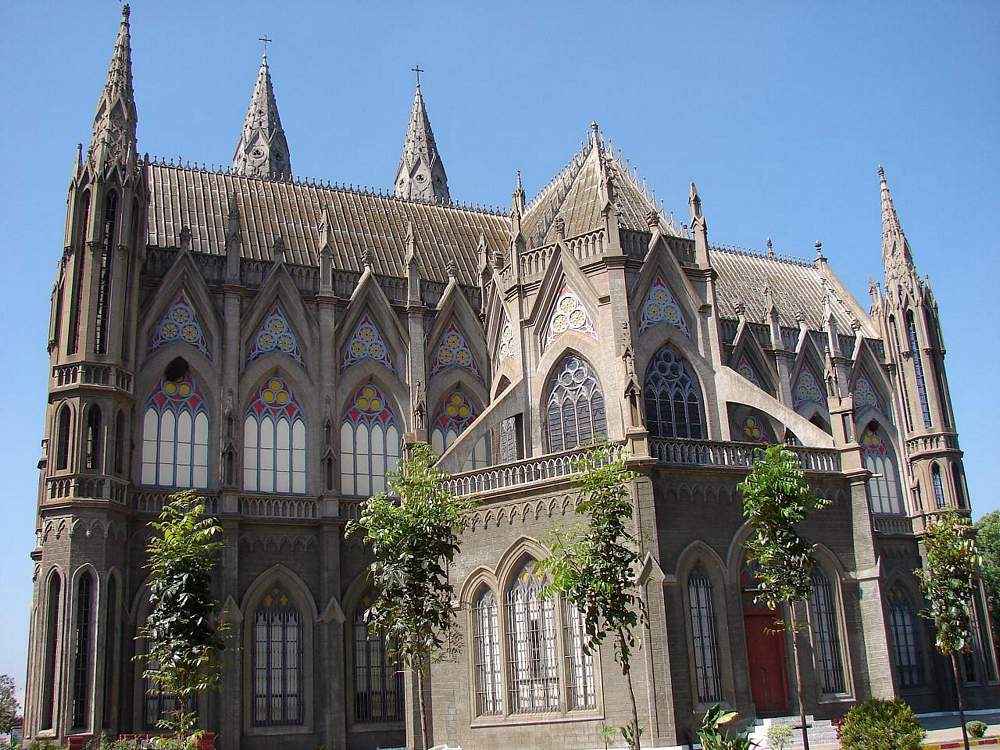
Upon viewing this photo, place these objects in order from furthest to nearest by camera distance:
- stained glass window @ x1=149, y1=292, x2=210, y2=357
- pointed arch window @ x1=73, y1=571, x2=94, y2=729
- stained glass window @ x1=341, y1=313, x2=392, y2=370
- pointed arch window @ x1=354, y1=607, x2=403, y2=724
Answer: stained glass window @ x1=341, y1=313, x2=392, y2=370 → stained glass window @ x1=149, y1=292, x2=210, y2=357 → pointed arch window @ x1=354, y1=607, x2=403, y2=724 → pointed arch window @ x1=73, y1=571, x2=94, y2=729

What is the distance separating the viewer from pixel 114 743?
1166 inches

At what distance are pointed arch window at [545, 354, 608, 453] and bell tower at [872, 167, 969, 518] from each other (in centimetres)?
1783

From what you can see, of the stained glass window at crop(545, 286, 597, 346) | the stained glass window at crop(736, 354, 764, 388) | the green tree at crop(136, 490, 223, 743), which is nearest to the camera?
the green tree at crop(136, 490, 223, 743)

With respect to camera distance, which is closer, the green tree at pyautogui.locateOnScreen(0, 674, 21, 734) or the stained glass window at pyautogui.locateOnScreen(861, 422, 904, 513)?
the stained glass window at pyautogui.locateOnScreen(861, 422, 904, 513)

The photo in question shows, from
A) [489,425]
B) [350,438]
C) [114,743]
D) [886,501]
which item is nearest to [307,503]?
[350,438]

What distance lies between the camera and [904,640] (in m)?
42.4

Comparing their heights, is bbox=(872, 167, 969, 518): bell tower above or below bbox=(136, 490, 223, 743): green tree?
above

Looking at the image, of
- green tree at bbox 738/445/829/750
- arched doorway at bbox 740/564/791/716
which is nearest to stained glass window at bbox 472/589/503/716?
arched doorway at bbox 740/564/791/716

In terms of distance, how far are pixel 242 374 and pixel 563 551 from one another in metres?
16.1

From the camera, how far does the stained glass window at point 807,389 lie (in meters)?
45.9

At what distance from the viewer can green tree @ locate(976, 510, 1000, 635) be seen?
199ft

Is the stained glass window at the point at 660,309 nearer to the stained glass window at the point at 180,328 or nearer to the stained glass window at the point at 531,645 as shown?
the stained glass window at the point at 531,645

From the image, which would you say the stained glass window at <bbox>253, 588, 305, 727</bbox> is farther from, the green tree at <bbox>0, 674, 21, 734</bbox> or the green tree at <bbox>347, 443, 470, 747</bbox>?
the green tree at <bbox>0, 674, 21, 734</bbox>

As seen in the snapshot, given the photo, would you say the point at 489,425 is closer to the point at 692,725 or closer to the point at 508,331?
the point at 508,331
